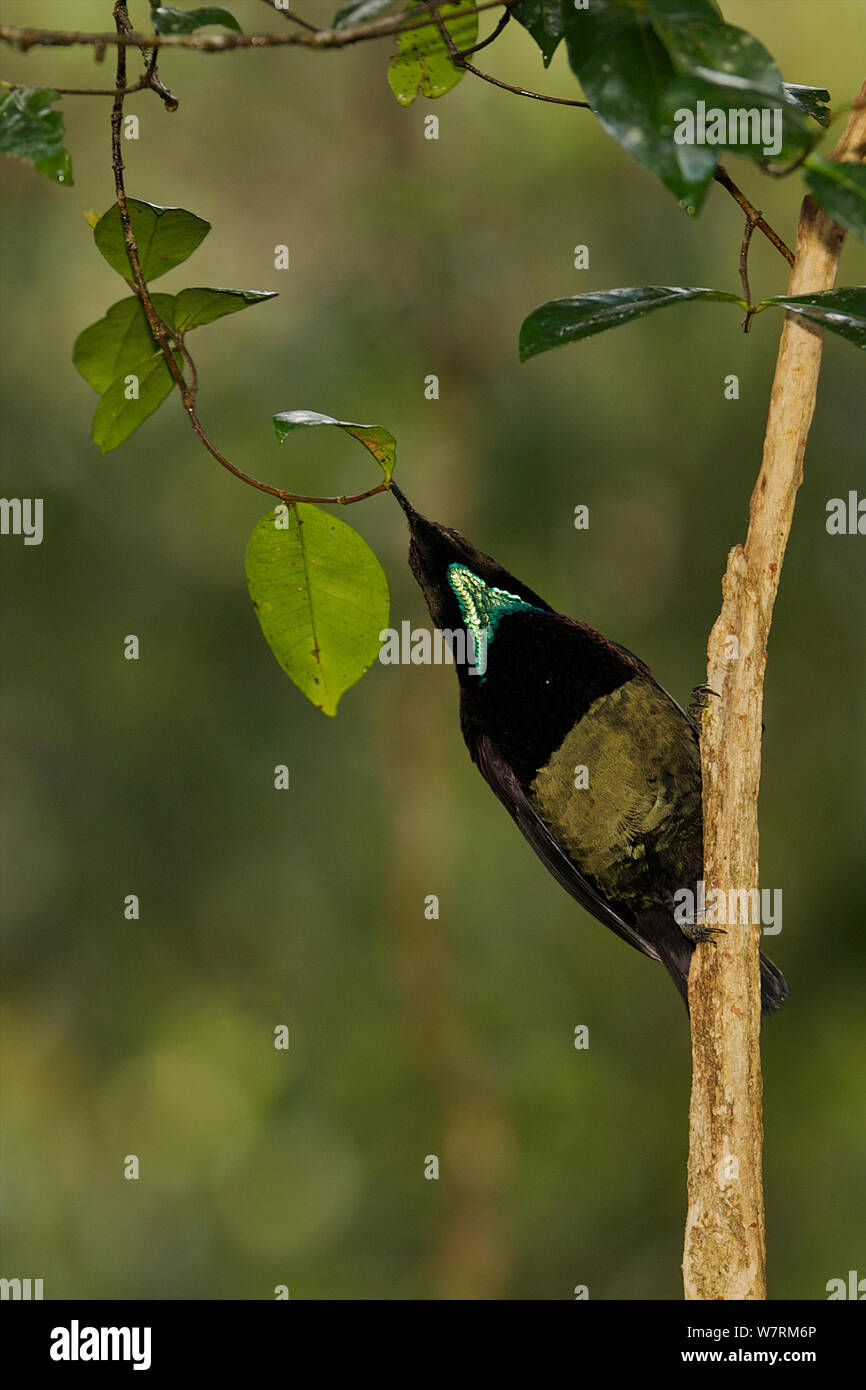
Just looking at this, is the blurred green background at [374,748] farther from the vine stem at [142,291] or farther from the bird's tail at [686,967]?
the vine stem at [142,291]

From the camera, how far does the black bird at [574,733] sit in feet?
5.57

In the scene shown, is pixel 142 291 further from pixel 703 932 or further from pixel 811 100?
pixel 703 932

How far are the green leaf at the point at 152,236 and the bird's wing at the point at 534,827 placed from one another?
2.72 ft

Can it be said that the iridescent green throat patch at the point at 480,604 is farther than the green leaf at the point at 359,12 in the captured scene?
Yes

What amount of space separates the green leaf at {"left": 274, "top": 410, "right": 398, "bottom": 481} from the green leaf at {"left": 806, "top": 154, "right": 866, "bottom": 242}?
42 centimetres

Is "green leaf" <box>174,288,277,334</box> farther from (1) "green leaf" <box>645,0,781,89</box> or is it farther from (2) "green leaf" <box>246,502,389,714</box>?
(1) "green leaf" <box>645,0,781,89</box>

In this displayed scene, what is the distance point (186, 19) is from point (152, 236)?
0.25m

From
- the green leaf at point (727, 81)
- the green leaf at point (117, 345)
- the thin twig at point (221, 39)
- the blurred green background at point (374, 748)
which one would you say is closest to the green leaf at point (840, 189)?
the green leaf at point (727, 81)

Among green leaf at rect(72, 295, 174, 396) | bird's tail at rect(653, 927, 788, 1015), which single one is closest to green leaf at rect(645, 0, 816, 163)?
green leaf at rect(72, 295, 174, 396)

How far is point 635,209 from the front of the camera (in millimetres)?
4258

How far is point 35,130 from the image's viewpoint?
1.02 meters

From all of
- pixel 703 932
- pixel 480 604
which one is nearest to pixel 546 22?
pixel 480 604

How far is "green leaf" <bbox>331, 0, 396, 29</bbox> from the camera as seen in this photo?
3.45 feet
